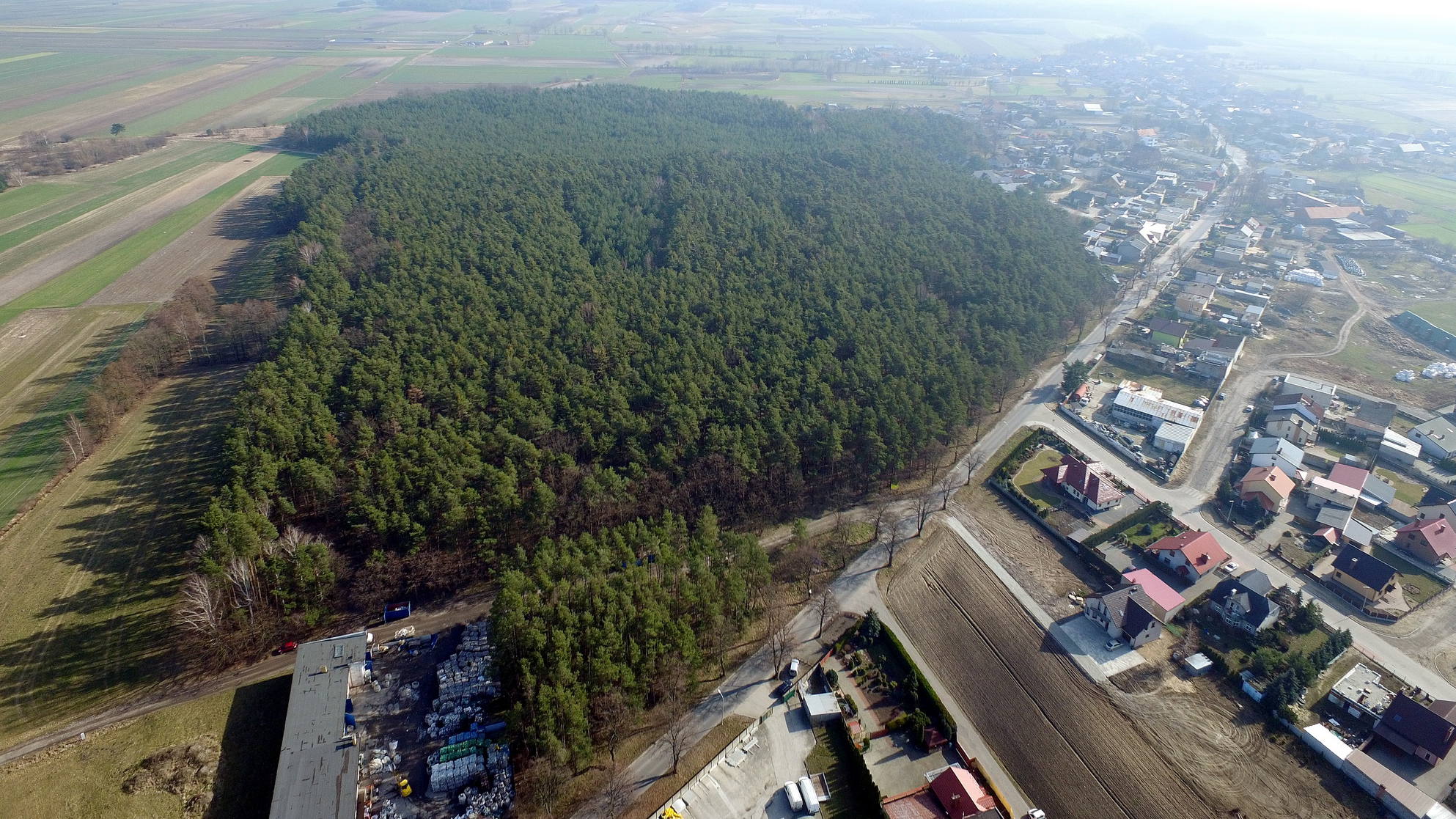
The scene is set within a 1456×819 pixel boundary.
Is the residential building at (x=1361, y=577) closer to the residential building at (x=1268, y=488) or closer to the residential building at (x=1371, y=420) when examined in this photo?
the residential building at (x=1268, y=488)

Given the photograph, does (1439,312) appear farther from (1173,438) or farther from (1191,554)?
(1191,554)

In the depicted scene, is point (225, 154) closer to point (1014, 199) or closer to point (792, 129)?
point (792, 129)

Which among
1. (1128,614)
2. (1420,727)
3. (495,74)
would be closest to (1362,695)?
(1420,727)

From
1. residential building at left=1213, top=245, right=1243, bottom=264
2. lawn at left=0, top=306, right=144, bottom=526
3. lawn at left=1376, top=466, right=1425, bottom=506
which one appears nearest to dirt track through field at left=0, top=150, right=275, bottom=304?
lawn at left=0, top=306, right=144, bottom=526

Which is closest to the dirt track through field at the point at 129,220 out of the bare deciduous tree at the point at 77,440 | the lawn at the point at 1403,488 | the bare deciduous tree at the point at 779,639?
the bare deciduous tree at the point at 77,440

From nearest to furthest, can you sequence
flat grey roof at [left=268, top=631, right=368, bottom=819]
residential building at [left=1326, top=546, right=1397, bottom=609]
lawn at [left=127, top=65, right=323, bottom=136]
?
flat grey roof at [left=268, top=631, right=368, bottom=819], residential building at [left=1326, top=546, right=1397, bottom=609], lawn at [left=127, top=65, right=323, bottom=136]

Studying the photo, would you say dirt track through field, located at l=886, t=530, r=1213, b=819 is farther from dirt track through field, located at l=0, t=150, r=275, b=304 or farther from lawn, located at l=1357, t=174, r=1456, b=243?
lawn, located at l=1357, t=174, r=1456, b=243
